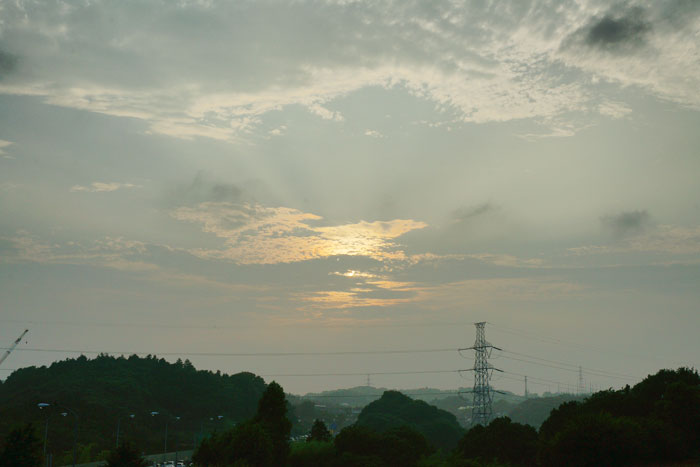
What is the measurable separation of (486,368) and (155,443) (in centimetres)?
A: 10632

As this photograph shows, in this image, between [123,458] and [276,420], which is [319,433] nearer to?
[276,420]

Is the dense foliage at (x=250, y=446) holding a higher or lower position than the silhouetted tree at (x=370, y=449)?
higher

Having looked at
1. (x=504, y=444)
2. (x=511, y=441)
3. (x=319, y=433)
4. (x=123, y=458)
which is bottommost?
(x=319, y=433)

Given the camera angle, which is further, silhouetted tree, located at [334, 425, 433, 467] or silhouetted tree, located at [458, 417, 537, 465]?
silhouetted tree, located at [458, 417, 537, 465]

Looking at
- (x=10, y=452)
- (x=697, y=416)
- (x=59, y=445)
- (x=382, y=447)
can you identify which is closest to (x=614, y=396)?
(x=697, y=416)

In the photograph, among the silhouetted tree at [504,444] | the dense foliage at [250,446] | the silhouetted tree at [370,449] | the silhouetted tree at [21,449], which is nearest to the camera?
the silhouetted tree at [21,449]

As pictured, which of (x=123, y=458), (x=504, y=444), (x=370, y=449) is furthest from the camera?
(x=504, y=444)

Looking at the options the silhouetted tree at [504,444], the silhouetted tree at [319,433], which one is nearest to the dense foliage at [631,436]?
the silhouetted tree at [504,444]

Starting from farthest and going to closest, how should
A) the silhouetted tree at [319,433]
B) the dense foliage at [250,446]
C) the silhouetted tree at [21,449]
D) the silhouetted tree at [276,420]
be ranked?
the silhouetted tree at [319,433], the silhouetted tree at [276,420], the dense foliage at [250,446], the silhouetted tree at [21,449]

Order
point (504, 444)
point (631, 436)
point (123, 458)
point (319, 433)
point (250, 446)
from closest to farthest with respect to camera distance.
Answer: point (123, 458) < point (631, 436) < point (250, 446) < point (504, 444) < point (319, 433)

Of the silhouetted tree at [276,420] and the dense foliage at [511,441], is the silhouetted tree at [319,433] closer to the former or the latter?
the dense foliage at [511,441]

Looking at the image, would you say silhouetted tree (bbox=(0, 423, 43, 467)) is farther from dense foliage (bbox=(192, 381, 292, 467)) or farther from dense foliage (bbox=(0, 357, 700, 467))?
dense foliage (bbox=(192, 381, 292, 467))

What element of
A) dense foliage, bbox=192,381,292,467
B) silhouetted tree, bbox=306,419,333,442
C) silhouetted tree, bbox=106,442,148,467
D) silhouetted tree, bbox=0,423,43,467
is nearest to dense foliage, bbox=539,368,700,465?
dense foliage, bbox=192,381,292,467

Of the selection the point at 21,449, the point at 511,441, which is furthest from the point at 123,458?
the point at 511,441
